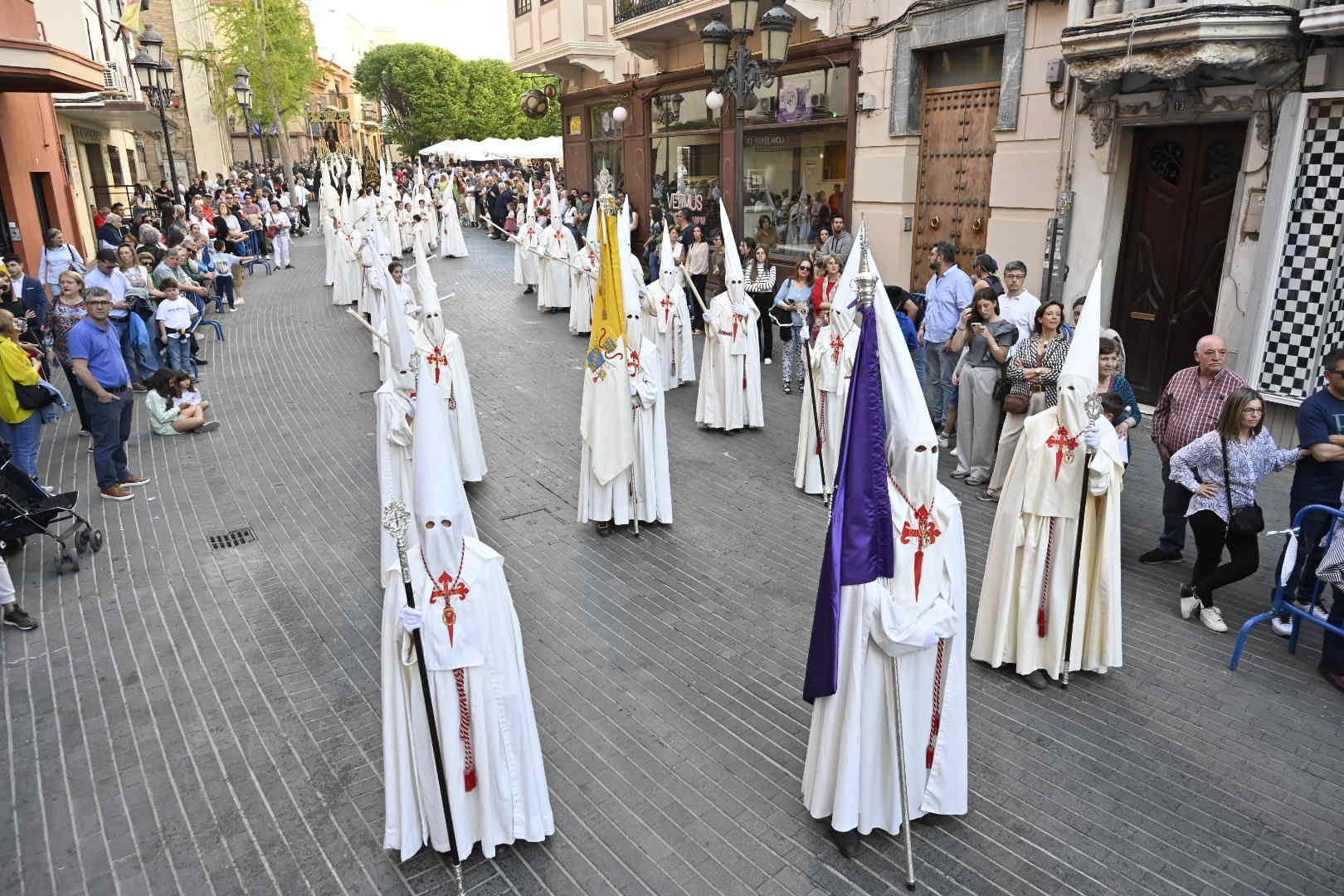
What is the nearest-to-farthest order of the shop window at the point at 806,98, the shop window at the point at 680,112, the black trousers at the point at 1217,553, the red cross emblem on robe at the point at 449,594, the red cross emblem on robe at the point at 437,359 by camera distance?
1. the red cross emblem on robe at the point at 449,594
2. the black trousers at the point at 1217,553
3. the red cross emblem on robe at the point at 437,359
4. the shop window at the point at 806,98
5. the shop window at the point at 680,112

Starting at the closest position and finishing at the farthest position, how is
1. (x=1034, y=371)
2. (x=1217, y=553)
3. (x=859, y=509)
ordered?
(x=859, y=509) → (x=1217, y=553) → (x=1034, y=371)

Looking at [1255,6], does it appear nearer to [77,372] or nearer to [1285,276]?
[1285,276]

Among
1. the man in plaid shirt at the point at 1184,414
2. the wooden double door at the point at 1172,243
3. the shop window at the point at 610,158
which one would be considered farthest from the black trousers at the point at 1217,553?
the shop window at the point at 610,158

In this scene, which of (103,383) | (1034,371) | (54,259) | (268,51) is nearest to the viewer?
(1034,371)

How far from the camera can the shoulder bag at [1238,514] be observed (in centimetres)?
592

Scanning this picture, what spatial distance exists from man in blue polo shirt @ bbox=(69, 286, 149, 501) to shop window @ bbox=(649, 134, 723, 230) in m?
11.3

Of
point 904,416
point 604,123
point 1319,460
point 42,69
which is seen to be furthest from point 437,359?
point 604,123

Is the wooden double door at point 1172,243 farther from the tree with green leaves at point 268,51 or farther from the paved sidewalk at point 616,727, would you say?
the tree with green leaves at point 268,51

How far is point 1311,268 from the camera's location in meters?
8.88

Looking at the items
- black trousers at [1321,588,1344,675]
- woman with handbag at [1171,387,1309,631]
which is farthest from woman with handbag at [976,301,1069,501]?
black trousers at [1321,588,1344,675]

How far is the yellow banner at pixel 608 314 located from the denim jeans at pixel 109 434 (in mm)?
4731

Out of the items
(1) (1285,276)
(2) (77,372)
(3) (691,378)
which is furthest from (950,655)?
(3) (691,378)

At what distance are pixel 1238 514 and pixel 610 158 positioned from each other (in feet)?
68.0

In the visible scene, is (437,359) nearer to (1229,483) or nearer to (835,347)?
(835,347)
